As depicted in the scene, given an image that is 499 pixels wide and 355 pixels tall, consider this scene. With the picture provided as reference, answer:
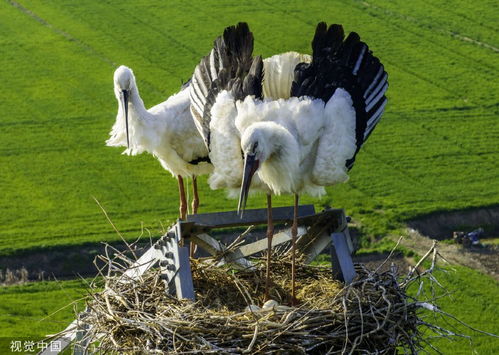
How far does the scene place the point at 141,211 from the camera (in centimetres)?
2416

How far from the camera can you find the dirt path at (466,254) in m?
21.2

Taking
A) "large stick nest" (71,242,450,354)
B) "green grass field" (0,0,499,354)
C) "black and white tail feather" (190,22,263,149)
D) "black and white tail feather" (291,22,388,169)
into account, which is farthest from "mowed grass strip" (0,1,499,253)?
"large stick nest" (71,242,450,354)

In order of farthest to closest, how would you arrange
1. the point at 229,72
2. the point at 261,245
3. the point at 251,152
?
the point at 261,245, the point at 229,72, the point at 251,152

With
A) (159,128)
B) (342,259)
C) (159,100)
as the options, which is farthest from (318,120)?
(159,100)

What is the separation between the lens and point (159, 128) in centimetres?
1233

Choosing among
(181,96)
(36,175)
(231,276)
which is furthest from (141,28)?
(231,276)

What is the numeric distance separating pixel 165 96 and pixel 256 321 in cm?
2256

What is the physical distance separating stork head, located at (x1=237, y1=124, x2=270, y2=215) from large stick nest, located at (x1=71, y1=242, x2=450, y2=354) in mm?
998

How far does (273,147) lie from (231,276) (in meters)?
1.90

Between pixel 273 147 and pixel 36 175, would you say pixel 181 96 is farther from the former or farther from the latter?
pixel 36 175

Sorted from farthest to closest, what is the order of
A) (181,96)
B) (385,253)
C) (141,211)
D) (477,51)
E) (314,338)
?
(477,51) < (141,211) < (385,253) < (181,96) < (314,338)

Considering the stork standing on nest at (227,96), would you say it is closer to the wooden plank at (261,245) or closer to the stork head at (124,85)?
the wooden plank at (261,245)

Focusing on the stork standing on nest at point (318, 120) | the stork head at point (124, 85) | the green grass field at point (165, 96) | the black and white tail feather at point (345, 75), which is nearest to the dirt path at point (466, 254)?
the green grass field at point (165, 96)

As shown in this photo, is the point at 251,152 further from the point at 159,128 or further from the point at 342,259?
the point at 159,128
